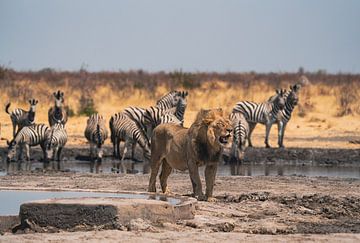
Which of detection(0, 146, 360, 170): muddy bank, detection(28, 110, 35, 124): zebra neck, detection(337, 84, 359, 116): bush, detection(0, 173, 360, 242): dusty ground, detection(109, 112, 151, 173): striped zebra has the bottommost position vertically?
detection(0, 173, 360, 242): dusty ground

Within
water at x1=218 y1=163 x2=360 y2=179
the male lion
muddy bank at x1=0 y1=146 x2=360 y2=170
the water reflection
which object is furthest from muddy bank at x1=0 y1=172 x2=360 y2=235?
muddy bank at x1=0 y1=146 x2=360 y2=170

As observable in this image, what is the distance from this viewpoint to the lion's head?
14992 mm

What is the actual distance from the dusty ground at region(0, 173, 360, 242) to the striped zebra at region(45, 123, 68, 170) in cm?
546

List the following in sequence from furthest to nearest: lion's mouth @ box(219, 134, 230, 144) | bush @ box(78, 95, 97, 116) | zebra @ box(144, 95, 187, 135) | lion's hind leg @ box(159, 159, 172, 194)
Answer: bush @ box(78, 95, 97, 116) → zebra @ box(144, 95, 187, 135) → lion's hind leg @ box(159, 159, 172, 194) → lion's mouth @ box(219, 134, 230, 144)

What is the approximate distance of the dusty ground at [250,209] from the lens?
1153 cm

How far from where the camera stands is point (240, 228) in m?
12.4

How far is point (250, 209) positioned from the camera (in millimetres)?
14656

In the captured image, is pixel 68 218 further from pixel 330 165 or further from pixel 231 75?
pixel 231 75

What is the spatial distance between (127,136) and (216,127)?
13.0 m

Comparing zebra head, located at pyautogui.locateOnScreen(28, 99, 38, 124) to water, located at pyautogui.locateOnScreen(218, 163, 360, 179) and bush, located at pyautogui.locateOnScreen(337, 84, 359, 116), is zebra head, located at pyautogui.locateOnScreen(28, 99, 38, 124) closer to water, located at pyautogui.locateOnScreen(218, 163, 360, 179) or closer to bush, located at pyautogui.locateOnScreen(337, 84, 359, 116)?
water, located at pyautogui.locateOnScreen(218, 163, 360, 179)

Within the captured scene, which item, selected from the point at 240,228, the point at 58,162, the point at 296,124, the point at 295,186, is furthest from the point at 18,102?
the point at 240,228

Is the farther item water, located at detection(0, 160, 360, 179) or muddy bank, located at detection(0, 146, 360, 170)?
muddy bank, located at detection(0, 146, 360, 170)

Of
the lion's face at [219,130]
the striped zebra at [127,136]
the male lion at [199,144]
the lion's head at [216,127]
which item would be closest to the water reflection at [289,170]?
the striped zebra at [127,136]

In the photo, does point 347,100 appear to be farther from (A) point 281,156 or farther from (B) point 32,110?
(B) point 32,110
